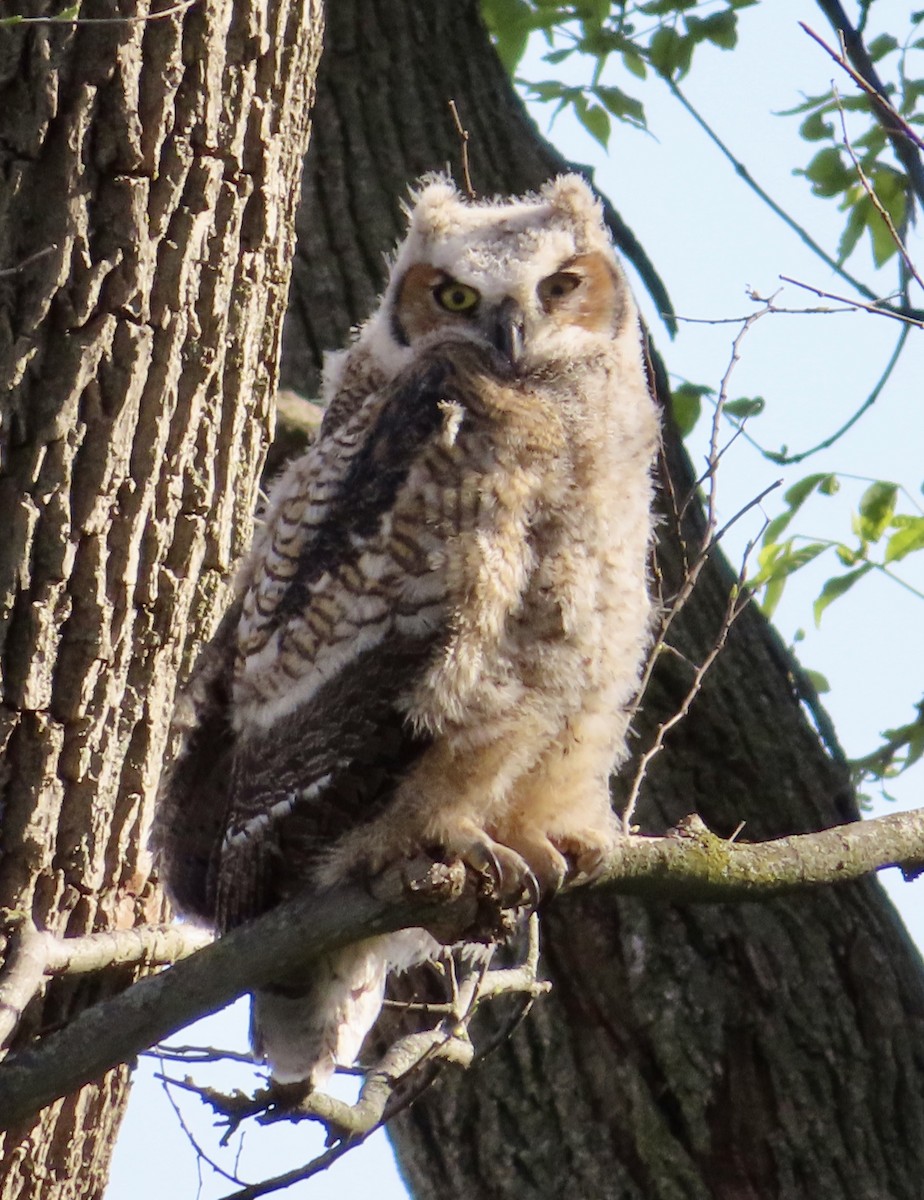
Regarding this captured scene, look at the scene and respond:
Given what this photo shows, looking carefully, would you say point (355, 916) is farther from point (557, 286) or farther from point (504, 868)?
point (557, 286)

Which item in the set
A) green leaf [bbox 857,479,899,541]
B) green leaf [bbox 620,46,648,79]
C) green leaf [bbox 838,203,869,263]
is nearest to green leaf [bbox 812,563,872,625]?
green leaf [bbox 857,479,899,541]

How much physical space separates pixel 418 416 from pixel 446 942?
2.62 ft

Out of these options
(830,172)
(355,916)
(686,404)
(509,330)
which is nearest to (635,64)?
(830,172)

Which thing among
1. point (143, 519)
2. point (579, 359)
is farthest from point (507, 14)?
point (143, 519)

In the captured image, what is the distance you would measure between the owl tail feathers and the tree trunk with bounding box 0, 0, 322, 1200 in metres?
0.33

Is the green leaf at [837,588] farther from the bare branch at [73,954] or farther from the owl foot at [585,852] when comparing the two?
the bare branch at [73,954]

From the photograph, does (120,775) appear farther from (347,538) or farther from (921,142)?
(921,142)

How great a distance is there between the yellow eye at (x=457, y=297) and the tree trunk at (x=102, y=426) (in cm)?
46

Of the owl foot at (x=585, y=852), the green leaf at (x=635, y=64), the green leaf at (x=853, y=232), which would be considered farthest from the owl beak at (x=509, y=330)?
the green leaf at (x=635, y=64)

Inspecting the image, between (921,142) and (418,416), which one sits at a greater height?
(921,142)

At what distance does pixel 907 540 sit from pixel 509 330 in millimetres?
1337

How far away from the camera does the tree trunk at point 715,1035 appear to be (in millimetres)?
2916

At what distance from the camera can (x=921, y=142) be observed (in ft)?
7.78

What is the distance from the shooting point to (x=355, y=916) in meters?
1.93
